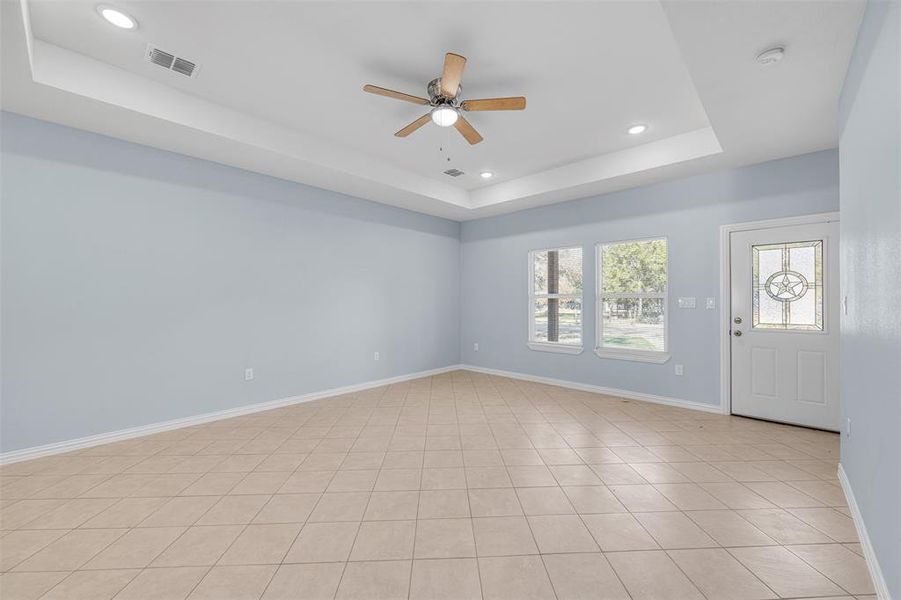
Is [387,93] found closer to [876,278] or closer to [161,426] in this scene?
[876,278]

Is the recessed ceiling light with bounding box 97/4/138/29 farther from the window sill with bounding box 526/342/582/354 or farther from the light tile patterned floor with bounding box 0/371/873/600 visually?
the window sill with bounding box 526/342/582/354

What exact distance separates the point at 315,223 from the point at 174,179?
4.95 feet

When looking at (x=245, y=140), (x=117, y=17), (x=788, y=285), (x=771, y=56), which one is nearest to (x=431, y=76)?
A: (x=245, y=140)

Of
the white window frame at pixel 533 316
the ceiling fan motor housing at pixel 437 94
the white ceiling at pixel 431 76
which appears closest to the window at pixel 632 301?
the white window frame at pixel 533 316

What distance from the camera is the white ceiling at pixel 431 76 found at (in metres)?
2.24

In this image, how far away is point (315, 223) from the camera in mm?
4832

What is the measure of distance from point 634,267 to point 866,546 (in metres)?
3.51

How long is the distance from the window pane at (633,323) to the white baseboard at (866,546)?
236 cm

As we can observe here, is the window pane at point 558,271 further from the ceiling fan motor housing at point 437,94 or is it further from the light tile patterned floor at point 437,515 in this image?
the ceiling fan motor housing at point 437,94

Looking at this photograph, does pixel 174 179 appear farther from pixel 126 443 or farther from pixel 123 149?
pixel 126 443

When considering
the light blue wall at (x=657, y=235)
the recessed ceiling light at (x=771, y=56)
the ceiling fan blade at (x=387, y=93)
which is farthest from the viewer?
the light blue wall at (x=657, y=235)

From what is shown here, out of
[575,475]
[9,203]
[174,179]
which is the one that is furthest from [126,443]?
[575,475]

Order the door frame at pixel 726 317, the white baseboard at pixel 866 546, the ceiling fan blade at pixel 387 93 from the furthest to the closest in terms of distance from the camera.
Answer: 1. the door frame at pixel 726 317
2. the ceiling fan blade at pixel 387 93
3. the white baseboard at pixel 866 546

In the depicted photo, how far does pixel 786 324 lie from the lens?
3.82 metres
